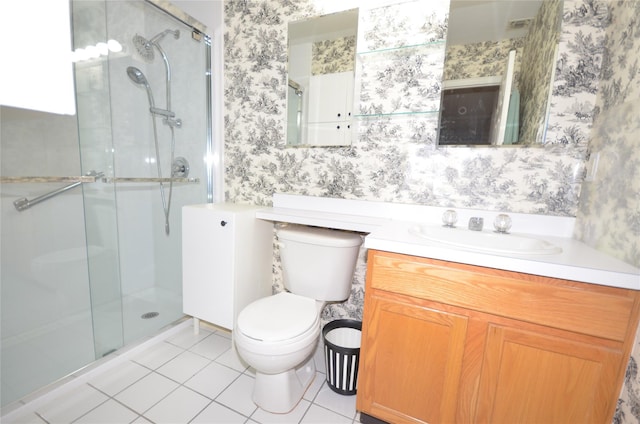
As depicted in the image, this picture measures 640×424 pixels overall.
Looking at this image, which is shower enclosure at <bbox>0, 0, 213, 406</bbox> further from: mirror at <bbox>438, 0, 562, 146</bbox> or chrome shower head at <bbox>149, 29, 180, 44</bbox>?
mirror at <bbox>438, 0, 562, 146</bbox>

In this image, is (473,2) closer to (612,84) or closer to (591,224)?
(612,84)

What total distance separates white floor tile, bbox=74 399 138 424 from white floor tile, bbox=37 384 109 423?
0.04 meters

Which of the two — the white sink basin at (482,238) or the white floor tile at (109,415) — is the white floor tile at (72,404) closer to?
the white floor tile at (109,415)

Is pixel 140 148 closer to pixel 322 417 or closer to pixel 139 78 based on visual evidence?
pixel 139 78

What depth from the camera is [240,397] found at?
1.27 m

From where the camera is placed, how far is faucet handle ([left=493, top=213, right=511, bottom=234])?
1158mm

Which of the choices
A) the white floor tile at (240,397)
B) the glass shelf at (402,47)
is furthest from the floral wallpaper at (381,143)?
the white floor tile at (240,397)

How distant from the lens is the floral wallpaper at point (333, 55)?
1479 mm

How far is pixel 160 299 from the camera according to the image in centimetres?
189

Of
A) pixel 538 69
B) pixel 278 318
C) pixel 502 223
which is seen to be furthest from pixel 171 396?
pixel 538 69

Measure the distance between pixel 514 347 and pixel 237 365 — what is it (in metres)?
1.32

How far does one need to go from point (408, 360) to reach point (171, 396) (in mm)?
1101

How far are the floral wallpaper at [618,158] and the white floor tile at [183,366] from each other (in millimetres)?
1690

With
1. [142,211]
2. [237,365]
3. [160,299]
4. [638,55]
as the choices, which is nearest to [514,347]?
[638,55]
